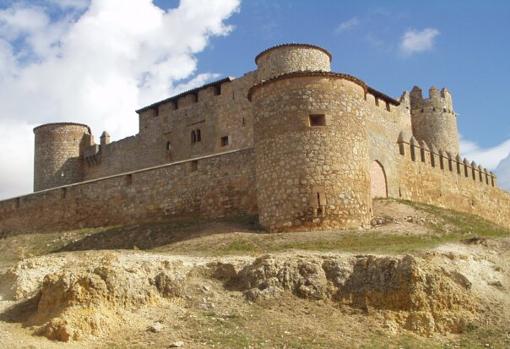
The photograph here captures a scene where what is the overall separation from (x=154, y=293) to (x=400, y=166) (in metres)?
19.0

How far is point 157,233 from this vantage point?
22.5 metres

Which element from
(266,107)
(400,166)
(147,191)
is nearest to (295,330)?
(266,107)

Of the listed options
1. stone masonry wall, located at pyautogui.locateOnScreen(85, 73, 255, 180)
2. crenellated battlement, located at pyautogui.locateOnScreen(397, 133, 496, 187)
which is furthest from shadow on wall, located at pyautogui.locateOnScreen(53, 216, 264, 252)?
crenellated battlement, located at pyautogui.locateOnScreen(397, 133, 496, 187)

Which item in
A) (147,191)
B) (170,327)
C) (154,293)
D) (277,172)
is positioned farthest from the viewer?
(147,191)

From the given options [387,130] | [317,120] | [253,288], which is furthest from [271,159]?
[387,130]

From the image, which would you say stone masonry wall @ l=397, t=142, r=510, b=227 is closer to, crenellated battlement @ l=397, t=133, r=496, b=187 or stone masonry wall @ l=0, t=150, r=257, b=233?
crenellated battlement @ l=397, t=133, r=496, b=187

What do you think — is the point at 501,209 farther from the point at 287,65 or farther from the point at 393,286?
the point at 393,286

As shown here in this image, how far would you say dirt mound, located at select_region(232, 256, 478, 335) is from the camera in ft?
40.3

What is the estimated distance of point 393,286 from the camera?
41.1 ft

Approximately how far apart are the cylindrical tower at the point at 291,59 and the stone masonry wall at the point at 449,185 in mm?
5572

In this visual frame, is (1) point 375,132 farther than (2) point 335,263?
Yes

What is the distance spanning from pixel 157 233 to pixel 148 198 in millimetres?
3333

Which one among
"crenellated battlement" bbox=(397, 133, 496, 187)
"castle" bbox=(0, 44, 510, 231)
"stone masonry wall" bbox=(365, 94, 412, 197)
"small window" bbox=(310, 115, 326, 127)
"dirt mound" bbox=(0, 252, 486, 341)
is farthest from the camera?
"crenellated battlement" bbox=(397, 133, 496, 187)

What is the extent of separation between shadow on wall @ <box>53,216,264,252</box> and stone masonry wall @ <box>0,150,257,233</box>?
3.00ft
